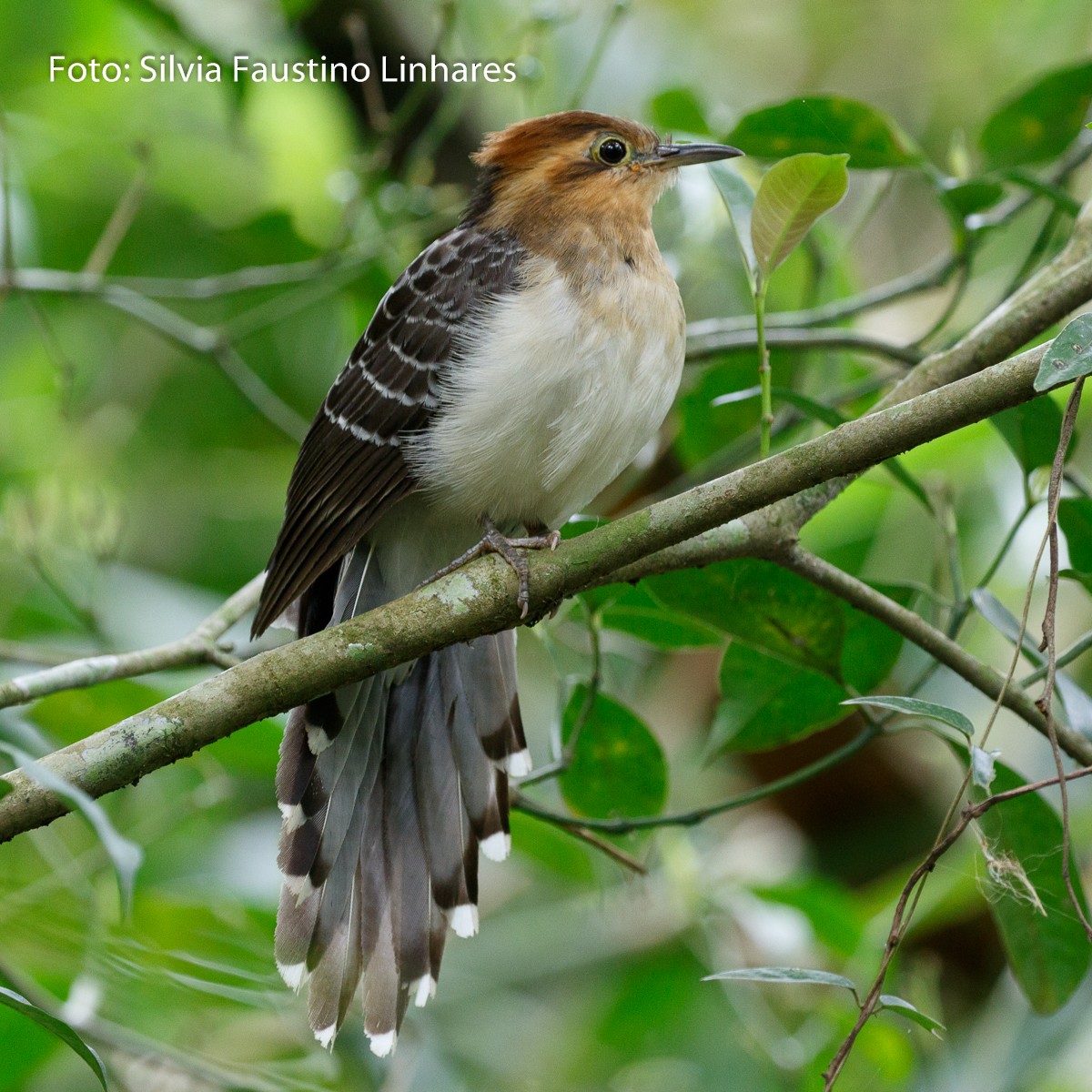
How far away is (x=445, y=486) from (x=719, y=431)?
2.60ft

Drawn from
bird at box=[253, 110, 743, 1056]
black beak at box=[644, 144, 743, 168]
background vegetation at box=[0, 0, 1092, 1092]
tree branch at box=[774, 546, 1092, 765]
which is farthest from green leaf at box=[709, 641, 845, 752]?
black beak at box=[644, 144, 743, 168]

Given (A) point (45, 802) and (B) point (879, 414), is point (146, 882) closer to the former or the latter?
(A) point (45, 802)

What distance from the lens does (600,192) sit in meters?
3.25

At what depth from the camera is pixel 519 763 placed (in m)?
3.14

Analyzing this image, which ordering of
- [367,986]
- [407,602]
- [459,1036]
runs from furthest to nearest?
[459,1036] → [367,986] → [407,602]

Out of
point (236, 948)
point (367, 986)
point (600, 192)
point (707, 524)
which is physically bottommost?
point (236, 948)

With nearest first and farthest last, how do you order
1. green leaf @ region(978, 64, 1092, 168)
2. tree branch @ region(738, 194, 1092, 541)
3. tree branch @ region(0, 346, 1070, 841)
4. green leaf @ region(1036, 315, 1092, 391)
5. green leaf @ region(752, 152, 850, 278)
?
green leaf @ region(1036, 315, 1092, 391) → tree branch @ region(0, 346, 1070, 841) → green leaf @ region(752, 152, 850, 278) → tree branch @ region(738, 194, 1092, 541) → green leaf @ region(978, 64, 1092, 168)

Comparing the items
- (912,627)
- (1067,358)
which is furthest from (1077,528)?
(1067,358)

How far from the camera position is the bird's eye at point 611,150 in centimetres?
335

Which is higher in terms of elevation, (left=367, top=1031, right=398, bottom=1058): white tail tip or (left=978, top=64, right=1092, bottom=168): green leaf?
(left=978, top=64, right=1092, bottom=168): green leaf

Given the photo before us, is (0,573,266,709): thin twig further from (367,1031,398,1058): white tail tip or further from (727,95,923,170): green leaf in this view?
(727,95,923,170): green leaf

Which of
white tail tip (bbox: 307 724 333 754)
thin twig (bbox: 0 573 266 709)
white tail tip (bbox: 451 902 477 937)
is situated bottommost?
white tail tip (bbox: 451 902 477 937)

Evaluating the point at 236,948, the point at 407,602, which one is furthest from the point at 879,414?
the point at 236,948

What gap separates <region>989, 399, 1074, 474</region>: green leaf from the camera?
2.44 meters
